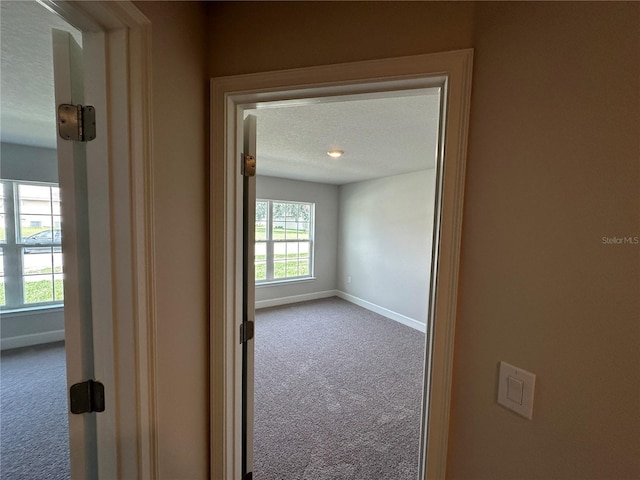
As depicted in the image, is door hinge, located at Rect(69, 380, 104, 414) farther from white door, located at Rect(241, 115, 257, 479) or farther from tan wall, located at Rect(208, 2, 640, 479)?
tan wall, located at Rect(208, 2, 640, 479)

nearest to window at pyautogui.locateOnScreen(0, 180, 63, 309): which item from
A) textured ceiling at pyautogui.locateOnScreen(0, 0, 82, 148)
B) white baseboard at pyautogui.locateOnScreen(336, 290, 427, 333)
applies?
textured ceiling at pyautogui.locateOnScreen(0, 0, 82, 148)

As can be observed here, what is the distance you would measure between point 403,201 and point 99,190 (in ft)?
12.9

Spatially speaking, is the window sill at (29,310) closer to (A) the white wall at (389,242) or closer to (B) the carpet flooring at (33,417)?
(B) the carpet flooring at (33,417)

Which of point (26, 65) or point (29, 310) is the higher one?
point (26, 65)

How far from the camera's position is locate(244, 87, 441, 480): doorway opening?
1.75m

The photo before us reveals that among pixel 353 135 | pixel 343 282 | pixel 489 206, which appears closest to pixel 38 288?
pixel 353 135

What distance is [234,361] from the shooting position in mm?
1111

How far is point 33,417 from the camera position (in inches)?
78.0

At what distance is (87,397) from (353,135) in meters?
2.36

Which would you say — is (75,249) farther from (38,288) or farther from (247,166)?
(38,288)

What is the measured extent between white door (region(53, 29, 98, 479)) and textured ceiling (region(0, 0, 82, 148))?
0.19 meters

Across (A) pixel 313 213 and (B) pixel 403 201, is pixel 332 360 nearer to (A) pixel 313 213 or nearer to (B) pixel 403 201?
(B) pixel 403 201

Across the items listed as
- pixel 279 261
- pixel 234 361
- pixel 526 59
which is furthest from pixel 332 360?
pixel 526 59

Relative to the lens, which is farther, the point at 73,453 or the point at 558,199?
the point at 73,453
